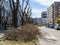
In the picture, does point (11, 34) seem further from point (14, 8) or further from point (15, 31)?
point (14, 8)

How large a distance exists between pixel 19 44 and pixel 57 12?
111 m

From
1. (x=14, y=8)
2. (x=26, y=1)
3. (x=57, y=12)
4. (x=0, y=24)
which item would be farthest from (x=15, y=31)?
(x=57, y=12)

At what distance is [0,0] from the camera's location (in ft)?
190

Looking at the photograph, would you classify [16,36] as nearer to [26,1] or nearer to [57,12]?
[26,1]

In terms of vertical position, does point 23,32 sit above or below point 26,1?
below

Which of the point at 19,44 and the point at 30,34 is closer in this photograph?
the point at 19,44

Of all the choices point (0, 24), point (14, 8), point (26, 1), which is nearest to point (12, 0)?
point (14, 8)

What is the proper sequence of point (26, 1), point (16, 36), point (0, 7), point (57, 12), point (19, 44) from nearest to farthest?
point (19, 44) < point (16, 36) < point (26, 1) < point (0, 7) < point (57, 12)

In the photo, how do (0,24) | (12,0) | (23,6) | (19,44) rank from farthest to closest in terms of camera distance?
(0,24)
(23,6)
(12,0)
(19,44)

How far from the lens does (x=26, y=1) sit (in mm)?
51438

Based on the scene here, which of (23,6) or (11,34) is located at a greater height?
(23,6)

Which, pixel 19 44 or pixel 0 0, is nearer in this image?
pixel 19 44

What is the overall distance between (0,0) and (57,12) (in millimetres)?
72032

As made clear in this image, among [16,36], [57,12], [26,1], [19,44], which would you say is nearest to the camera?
[19,44]
